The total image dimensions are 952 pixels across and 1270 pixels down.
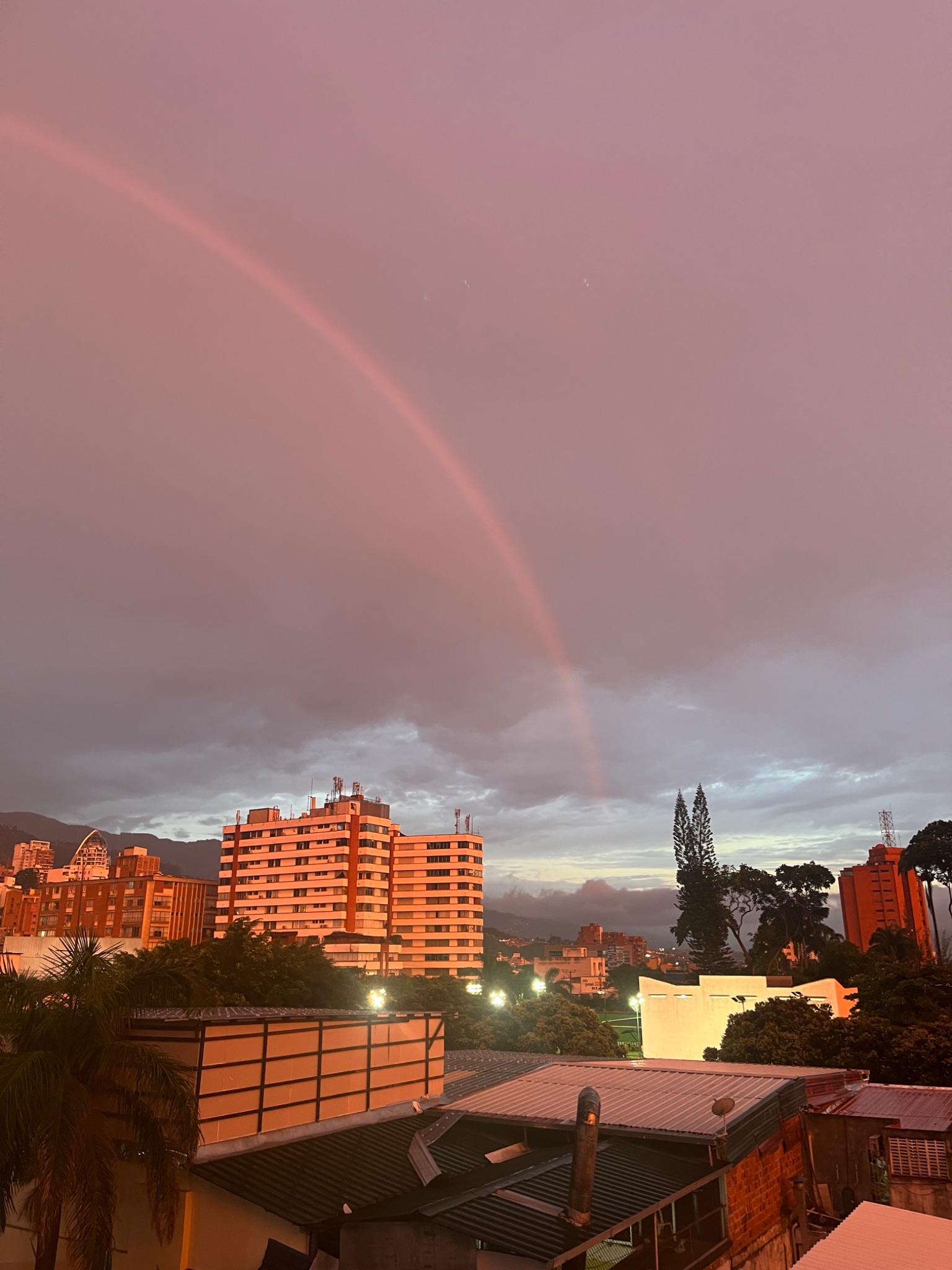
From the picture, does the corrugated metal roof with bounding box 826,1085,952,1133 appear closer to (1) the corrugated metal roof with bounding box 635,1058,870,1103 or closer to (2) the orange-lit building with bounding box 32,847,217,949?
(1) the corrugated metal roof with bounding box 635,1058,870,1103

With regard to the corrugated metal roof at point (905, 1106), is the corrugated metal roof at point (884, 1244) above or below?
above

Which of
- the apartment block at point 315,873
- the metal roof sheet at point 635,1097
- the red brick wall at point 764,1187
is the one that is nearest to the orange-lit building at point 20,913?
the apartment block at point 315,873

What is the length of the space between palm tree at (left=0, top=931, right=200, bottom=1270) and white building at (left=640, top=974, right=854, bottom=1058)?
1455 inches

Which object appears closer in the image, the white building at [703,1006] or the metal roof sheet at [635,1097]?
the metal roof sheet at [635,1097]

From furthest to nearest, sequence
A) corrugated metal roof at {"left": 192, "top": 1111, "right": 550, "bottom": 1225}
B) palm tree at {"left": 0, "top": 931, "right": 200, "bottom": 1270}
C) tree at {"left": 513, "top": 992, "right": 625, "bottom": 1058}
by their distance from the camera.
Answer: tree at {"left": 513, "top": 992, "right": 625, "bottom": 1058} → corrugated metal roof at {"left": 192, "top": 1111, "right": 550, "bottom": 1225} → palm tree at {"left": 0, "top": 931, "right": 200, "bottom": 1270}

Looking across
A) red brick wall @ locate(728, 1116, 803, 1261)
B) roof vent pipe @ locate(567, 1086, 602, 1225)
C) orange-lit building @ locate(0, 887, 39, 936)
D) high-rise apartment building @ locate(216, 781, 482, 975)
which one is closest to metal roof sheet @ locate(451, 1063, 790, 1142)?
red brick wall @ locate(728, 1116, 803, 1261)

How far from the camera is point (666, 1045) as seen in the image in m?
47.8

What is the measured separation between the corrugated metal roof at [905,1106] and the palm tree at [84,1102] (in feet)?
50.9

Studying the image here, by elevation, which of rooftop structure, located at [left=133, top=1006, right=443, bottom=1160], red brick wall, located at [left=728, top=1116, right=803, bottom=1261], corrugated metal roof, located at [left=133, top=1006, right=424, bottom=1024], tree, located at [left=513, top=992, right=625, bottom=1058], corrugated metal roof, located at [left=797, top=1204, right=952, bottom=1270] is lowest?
tree, located at [left=513, top=992, right=625, bottom=1058]

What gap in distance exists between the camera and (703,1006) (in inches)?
1855

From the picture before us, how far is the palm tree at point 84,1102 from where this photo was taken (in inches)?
485

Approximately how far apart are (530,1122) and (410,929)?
451 feet

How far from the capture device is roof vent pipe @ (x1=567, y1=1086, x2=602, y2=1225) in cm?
1234

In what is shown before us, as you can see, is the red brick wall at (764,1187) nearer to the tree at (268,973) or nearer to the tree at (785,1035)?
the tree at (785,1035)
